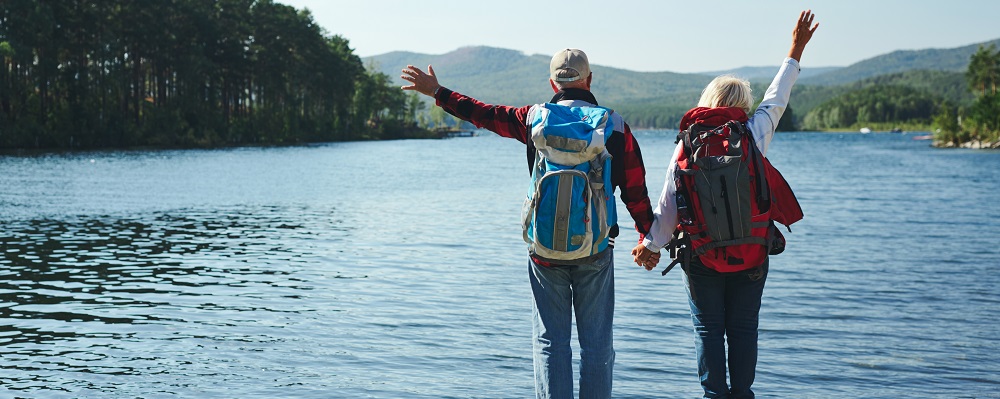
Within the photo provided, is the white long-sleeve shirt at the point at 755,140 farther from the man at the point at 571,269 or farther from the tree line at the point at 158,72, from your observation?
the tree line at the point at 158,72

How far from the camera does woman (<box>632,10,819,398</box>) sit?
536 centimetres

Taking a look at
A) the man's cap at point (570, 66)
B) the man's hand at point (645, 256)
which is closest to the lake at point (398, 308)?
the man's hand at point (645, 256)

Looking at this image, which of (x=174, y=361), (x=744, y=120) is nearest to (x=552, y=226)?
(x=744, y=120)

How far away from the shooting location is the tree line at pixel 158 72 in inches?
2822

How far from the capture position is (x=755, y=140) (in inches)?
213

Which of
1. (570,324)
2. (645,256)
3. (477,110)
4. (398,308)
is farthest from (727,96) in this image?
(398,308)

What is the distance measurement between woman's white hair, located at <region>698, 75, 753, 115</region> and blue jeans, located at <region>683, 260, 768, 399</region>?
0.93m

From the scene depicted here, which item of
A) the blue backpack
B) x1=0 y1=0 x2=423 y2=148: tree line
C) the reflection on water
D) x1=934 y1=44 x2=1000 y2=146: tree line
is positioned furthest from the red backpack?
x1=934 y1=44 x2=1000 y2=146: tree line

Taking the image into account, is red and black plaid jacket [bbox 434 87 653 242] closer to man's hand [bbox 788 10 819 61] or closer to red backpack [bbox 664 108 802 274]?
red backpack [bbox 664 108 802 274]

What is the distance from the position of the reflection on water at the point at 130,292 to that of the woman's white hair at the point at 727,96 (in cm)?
581

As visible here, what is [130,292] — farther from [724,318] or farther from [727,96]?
[727,96]

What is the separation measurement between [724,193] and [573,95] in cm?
102

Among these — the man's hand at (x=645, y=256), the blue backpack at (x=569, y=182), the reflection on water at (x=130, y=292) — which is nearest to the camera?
the blue backpack at (x=569, y=182)

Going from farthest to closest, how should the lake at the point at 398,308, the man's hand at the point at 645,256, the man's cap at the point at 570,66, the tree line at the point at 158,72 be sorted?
the tree line at the point at 158,72 → the lake at the point at 398,308 → the man's hand at the point at 645,256 → the man's cap at the point at 570,66
